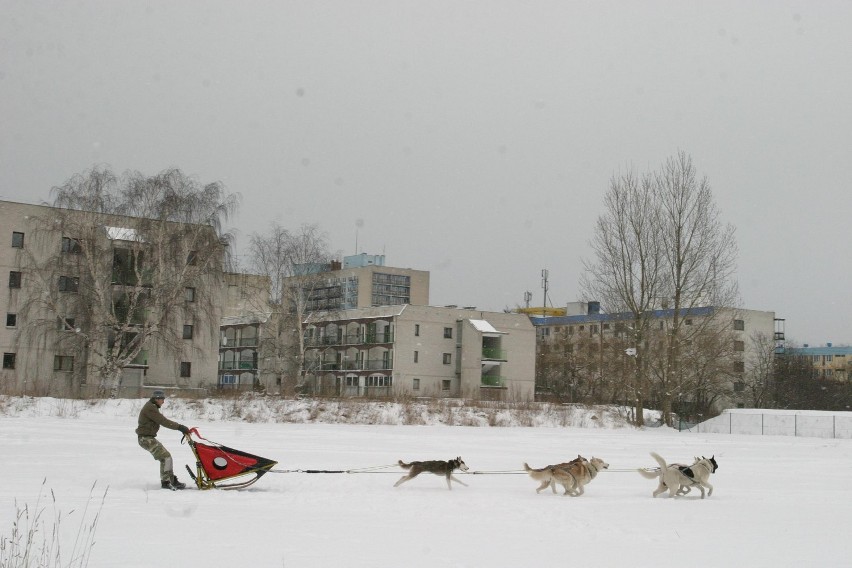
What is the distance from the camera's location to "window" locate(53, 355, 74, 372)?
2095 inches

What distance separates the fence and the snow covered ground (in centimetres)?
2351

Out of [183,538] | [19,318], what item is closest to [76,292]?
[19,318]

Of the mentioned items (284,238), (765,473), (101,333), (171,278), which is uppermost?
(284,238)

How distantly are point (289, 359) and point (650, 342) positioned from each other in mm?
25692

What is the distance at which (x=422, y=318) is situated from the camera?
7869cm

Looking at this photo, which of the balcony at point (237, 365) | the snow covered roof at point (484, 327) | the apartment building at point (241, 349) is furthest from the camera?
the balcony at point (237, 365)

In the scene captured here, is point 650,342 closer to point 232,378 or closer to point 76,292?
point 76,292

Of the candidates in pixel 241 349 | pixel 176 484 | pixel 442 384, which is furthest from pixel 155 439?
pixel 241 349

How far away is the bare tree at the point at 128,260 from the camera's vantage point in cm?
4628

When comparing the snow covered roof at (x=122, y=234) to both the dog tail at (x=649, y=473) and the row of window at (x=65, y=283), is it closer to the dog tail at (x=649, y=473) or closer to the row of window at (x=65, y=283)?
the row of window at (x=65, y=283)

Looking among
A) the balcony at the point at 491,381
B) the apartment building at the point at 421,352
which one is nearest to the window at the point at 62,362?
the apartment building at the point at 421,352

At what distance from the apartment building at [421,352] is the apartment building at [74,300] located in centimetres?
2245

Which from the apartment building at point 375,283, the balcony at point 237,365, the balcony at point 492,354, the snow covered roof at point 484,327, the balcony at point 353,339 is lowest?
the balcony at point 237,365

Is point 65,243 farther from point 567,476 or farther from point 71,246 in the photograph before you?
point 567,476
